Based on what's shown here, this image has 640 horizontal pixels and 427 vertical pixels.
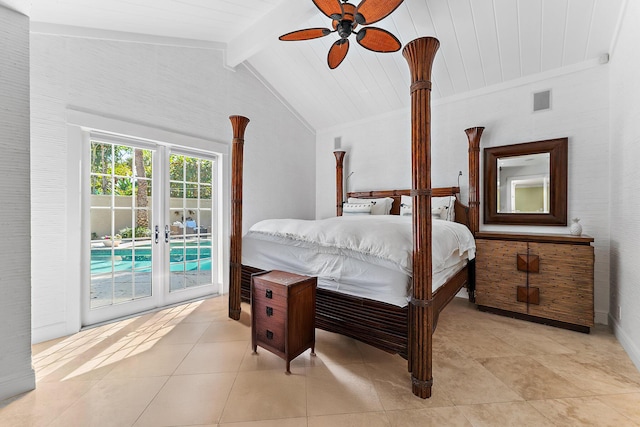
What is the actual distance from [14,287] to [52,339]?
1.06 m

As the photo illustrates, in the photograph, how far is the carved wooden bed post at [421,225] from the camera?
70.9 inches

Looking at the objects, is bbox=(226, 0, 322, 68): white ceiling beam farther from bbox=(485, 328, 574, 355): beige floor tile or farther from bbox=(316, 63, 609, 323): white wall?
bbox=(485, 328, 574, 355): beige floor tile

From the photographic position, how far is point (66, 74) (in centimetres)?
266

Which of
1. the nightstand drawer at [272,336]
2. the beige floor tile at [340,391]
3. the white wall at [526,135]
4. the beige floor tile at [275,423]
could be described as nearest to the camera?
the beige floor tile at [275,423]

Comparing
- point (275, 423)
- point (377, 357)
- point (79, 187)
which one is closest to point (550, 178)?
point (377, 357)

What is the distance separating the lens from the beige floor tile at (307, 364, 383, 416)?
1.70 metres

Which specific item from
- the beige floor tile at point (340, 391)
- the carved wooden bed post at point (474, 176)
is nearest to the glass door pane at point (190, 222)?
the beige floor tile at point (340, 391)

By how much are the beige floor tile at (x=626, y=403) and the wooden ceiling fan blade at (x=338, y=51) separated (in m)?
3.38

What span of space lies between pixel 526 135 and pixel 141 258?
199 inches

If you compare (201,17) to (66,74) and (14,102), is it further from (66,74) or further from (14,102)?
(14,102)

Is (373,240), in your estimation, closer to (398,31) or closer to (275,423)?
(275,423)

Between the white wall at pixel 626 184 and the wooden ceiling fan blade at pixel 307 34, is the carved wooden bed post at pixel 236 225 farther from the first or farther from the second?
the white wall at pixel 626 184

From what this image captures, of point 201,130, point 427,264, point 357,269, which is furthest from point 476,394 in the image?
point 201,130

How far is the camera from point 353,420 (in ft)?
5.23
